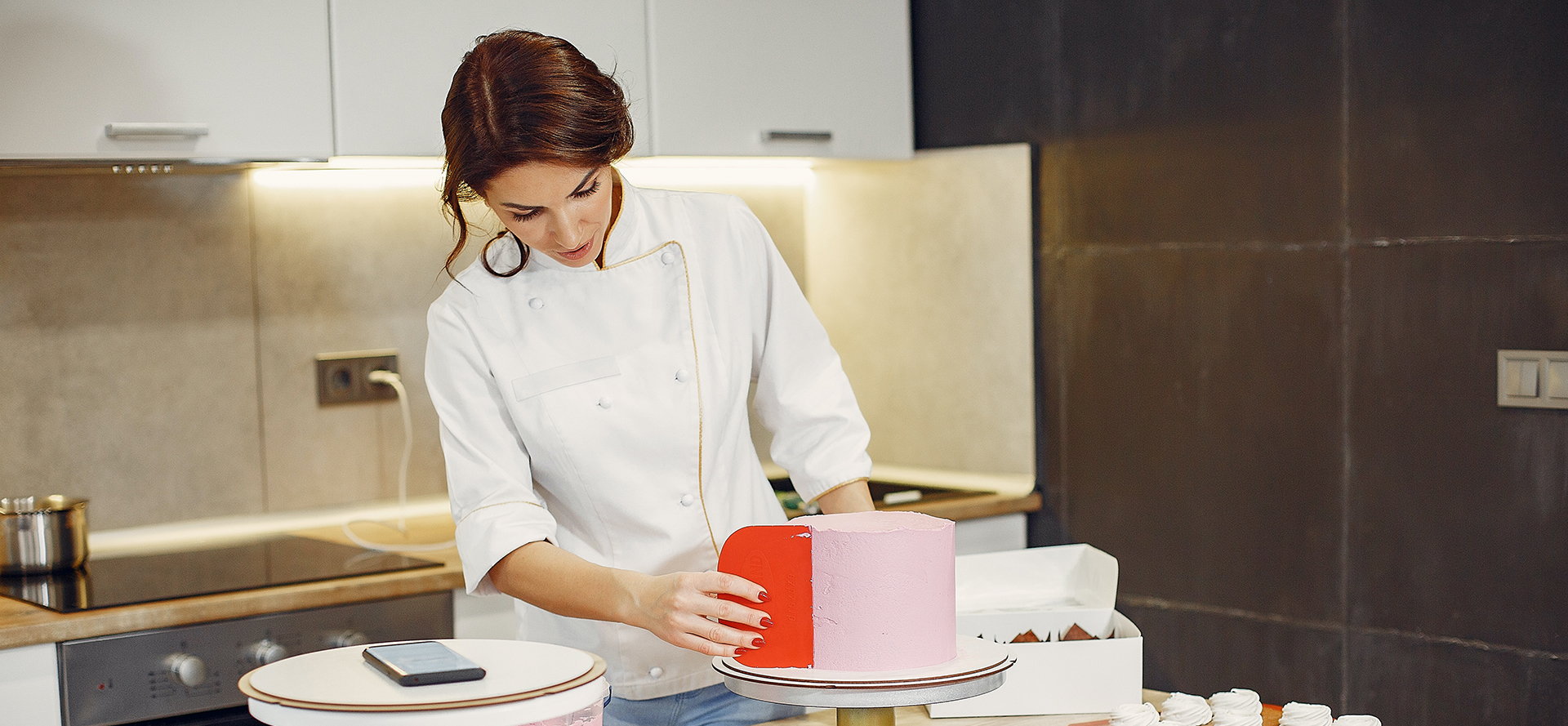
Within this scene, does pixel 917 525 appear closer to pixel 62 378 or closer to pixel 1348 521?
pixel 1348 521

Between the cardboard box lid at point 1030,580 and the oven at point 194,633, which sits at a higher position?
the cardboard box lid at point 1030,580

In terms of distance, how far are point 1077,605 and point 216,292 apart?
4.95 ft

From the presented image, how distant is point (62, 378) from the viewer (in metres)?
2.17

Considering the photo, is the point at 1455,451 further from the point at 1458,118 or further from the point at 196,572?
the point at 196,572

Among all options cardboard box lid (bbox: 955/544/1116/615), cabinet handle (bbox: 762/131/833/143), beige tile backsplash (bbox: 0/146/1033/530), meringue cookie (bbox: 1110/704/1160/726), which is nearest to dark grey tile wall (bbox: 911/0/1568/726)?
beige tile backsplash (bbox: 0/146/1033/530)

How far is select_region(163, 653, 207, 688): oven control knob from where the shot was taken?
1.77 metres

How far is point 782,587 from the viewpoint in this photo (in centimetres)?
104

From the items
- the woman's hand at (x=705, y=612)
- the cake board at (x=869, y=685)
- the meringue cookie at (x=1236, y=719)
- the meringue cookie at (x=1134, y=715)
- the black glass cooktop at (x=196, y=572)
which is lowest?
the black glass cooktop at (x=196, y=572)

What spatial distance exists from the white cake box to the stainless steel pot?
1.28 m

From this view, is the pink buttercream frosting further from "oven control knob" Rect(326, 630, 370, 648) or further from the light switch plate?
the light switch plate

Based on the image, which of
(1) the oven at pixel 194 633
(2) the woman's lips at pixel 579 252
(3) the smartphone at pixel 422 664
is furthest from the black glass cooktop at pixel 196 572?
(3) the smartphone at pixel 422 664

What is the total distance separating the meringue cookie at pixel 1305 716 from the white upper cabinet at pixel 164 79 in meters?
1.49

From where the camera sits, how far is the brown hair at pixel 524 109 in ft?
3.98

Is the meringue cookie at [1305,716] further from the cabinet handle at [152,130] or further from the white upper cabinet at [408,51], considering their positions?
the cabinet handle at [152,130]
